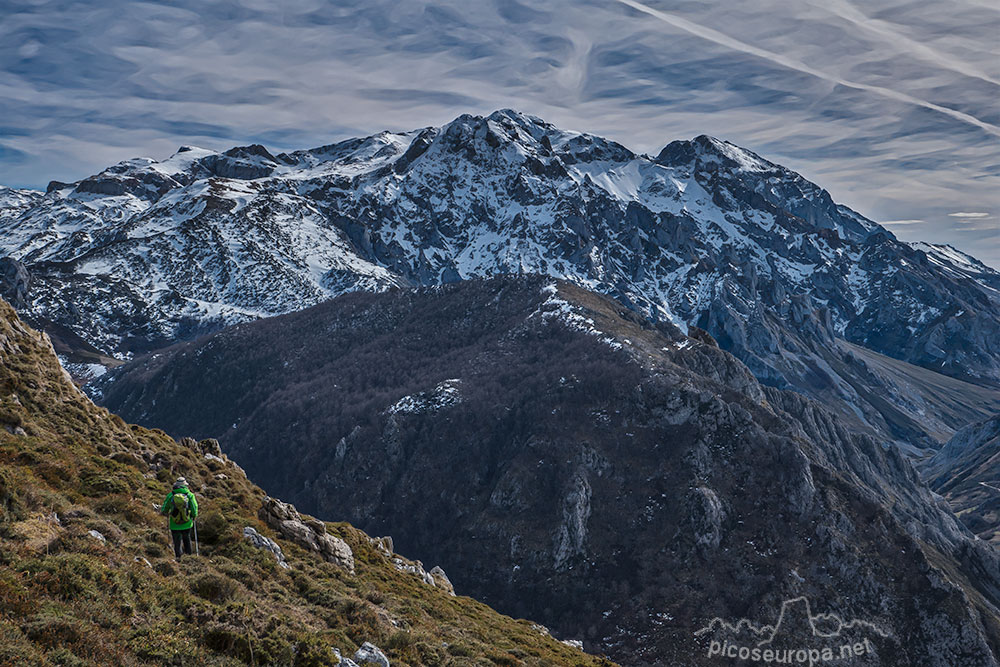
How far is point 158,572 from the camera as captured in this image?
24.3 m

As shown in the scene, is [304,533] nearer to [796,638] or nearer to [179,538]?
[179,538]

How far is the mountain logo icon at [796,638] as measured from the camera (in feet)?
388

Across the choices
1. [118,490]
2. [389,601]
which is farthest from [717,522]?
[118,490]

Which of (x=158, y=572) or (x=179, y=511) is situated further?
(x=179, y=511)

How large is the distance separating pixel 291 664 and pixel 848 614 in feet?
450

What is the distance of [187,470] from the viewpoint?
4084cm

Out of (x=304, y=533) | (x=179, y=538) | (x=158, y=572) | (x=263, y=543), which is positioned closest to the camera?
(x=158, y=572)

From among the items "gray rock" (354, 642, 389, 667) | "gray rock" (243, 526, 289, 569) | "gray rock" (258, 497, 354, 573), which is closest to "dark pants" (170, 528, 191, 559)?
"gray rock" (243, 526, 289, 569)

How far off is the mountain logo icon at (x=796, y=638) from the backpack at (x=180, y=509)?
11669 centimetres

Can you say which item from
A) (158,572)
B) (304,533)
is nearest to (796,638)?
(304,533)

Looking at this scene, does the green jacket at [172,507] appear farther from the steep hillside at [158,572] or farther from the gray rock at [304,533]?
the gray rock at [304,533]

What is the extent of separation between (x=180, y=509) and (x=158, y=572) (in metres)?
2.95

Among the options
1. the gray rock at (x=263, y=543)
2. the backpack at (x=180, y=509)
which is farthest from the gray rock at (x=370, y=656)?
the backpack at (x=180, y=509)

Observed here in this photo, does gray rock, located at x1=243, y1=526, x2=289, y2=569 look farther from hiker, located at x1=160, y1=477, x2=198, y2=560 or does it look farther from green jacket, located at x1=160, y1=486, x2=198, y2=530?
green jacket, located at x1=160, y1=486, x2=198, y2=530
